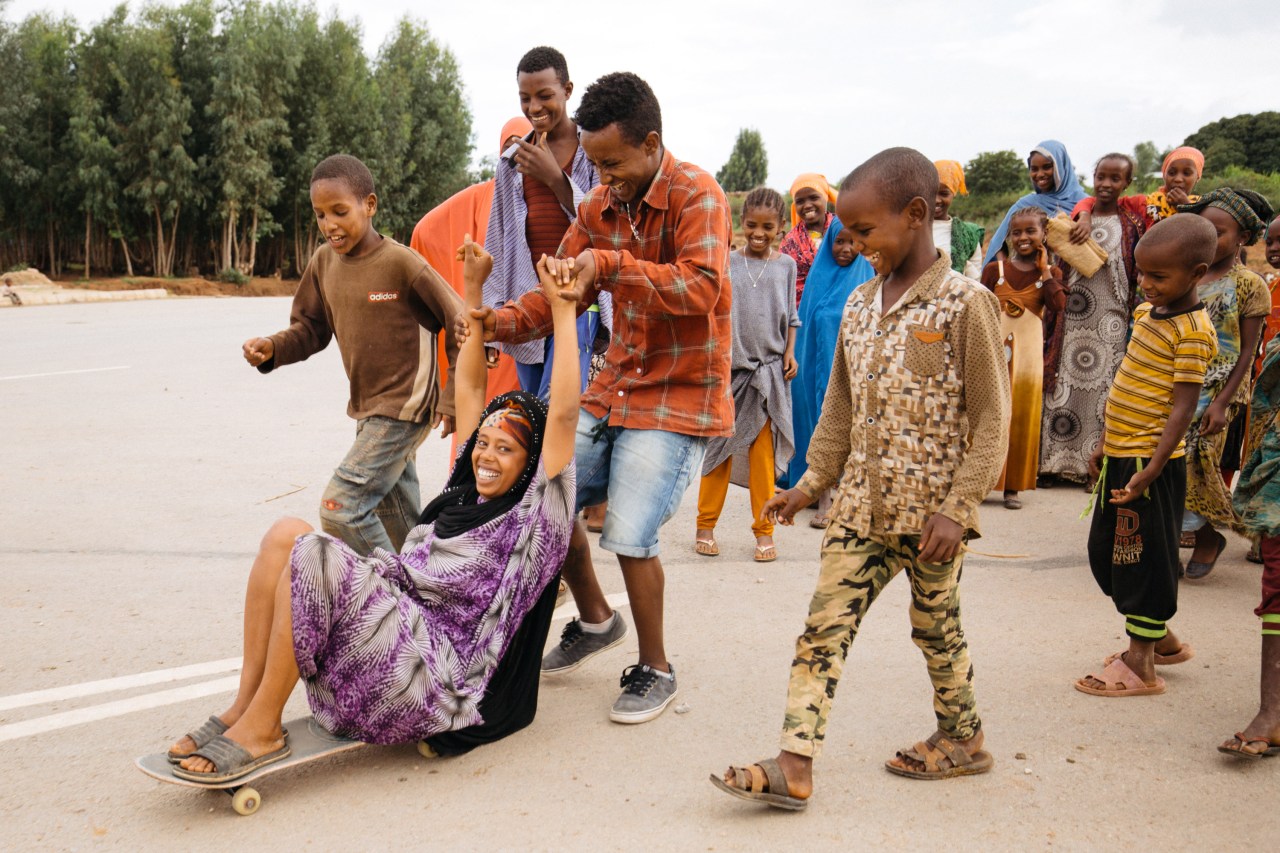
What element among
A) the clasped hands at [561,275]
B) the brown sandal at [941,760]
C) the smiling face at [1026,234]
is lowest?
the brown sandal at [941,760]

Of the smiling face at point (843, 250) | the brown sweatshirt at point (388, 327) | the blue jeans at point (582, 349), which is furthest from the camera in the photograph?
the smiling face at point (843, 250)

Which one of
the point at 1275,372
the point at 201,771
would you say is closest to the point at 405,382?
the point at 201,771

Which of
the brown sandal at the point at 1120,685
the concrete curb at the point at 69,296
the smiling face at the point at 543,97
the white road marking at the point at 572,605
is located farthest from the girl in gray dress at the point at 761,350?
the concrete curb at the point at 69,296

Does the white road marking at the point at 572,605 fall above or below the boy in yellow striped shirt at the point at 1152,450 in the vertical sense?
below

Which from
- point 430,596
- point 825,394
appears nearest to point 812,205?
point 825,394

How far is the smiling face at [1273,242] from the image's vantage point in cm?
567

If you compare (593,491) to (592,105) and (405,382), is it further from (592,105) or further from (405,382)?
(592,105)

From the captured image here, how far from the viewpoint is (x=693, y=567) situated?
557 centimetres

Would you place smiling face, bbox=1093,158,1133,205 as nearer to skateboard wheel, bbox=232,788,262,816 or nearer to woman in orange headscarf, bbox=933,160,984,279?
woman in orange headscarf, bbox=933,160,984,279

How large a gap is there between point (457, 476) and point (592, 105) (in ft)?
4.24

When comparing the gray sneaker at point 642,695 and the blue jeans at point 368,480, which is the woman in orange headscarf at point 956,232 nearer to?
the blue jeans at point 368,480

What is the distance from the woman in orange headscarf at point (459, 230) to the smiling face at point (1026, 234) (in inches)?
135

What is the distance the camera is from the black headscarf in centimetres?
340

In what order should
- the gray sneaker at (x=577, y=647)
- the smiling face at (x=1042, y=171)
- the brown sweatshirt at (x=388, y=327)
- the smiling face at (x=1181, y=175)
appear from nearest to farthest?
1. the gray sneaker at (x=577, y=647)
2. the brown sweatshirt at (x=388, y=327)
3. the smiling face at (x=1181, y=175)
4. the smiling face at (x=1042, y=171)
